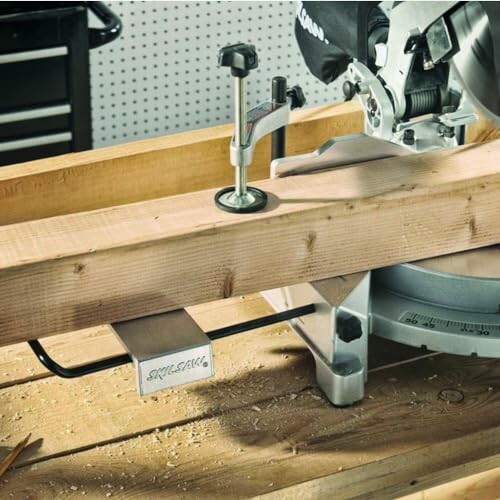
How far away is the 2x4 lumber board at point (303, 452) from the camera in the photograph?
1.36 meters

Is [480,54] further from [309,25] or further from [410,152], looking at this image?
[309,25]

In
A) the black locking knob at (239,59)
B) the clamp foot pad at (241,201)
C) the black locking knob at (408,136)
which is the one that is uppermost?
the black locking knob at (239,59)

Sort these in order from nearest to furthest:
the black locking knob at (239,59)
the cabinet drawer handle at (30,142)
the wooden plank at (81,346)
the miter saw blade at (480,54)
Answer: the black locking knob at (239,59) → the miter saw blade at (480,54) → the wooden plank at (81,346) → the cabinet drawer handle at (30,142)

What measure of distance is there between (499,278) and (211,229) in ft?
1.38

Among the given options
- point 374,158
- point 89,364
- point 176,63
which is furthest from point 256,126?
Result: point 176,63

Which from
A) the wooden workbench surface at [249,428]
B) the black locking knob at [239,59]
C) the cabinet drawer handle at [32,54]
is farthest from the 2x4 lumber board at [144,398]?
the cabinet drawer handle at [32,54]

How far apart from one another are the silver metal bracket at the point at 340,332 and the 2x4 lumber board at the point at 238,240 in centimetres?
3

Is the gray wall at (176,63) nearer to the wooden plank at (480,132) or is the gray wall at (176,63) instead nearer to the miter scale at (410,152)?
the wooden plank at (480,132)

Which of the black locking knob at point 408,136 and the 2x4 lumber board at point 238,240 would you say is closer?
the 2x4 lumber board at point 238,240

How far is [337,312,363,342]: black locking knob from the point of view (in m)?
1.44

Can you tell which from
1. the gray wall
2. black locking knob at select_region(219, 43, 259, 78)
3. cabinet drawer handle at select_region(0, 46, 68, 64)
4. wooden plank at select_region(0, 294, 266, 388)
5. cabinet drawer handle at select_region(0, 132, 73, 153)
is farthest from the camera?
→ the gray wall

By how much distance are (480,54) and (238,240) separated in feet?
1.41

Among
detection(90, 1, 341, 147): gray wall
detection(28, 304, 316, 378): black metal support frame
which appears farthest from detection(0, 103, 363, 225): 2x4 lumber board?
detection(90, 1, 341, 147): gray wall

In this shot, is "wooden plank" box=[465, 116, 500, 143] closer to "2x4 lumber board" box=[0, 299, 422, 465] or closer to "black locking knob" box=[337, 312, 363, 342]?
"2x4 lumber board" box=[0, 299, 422, 465]
